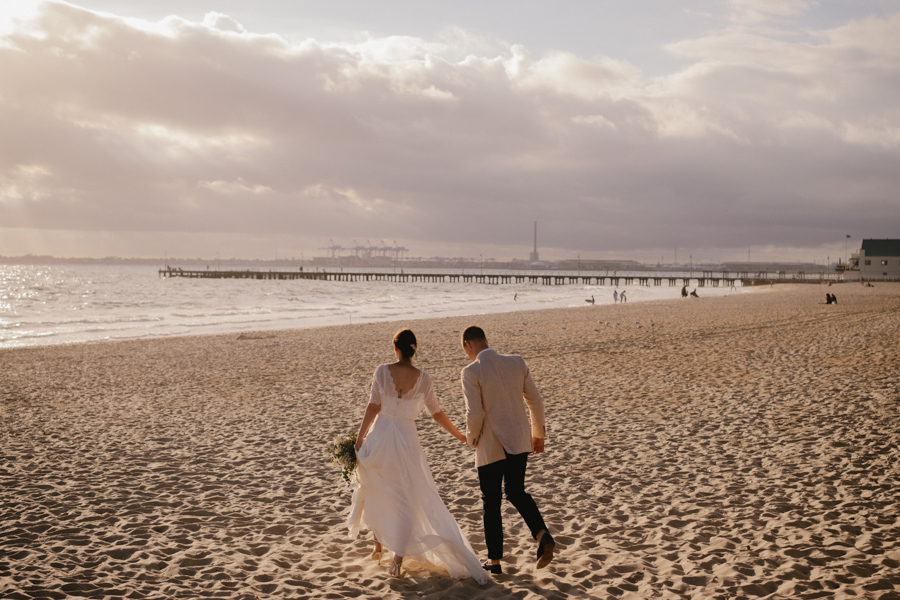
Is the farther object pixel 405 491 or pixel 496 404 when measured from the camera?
pixel 405 491

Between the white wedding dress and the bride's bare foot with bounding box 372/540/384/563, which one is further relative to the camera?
the bride's bare foot with bounding box 372/540/384/563

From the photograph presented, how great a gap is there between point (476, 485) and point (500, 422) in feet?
8.17

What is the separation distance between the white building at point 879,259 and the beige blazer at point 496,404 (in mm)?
86855

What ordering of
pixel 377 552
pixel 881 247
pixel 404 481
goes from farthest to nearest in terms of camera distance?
pixel 881 247 < pixel 377 552 < pixel 404 481

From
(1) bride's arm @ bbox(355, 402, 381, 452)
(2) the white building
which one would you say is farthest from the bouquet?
(2) the white building

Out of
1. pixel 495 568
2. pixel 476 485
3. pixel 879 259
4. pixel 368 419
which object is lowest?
pixel 476 485

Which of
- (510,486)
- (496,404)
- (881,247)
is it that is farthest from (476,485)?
(881,247)

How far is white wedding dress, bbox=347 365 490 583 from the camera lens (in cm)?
398

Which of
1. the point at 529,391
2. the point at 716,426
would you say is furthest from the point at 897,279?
the point at 529,391

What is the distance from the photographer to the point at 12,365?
14.7 m

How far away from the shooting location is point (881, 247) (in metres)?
75.9

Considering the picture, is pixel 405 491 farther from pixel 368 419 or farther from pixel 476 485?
pixel 476 485

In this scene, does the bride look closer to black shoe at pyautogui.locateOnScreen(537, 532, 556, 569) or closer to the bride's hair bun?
the bride's hair bun

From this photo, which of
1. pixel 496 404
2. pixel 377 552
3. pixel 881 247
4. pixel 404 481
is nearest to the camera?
pixel 496 404
